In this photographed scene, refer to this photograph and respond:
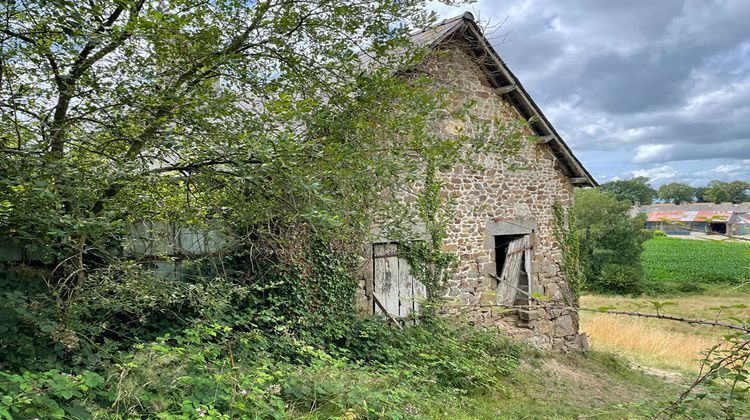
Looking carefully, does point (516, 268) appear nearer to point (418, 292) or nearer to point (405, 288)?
point (418, 292)

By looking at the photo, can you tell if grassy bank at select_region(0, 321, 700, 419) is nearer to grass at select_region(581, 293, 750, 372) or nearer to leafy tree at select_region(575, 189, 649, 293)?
grass at select_region(581, 293, 750, 372)

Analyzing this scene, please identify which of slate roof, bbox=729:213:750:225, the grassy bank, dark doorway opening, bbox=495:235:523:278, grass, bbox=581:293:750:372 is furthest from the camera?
grass, bbox=581:293:750:372

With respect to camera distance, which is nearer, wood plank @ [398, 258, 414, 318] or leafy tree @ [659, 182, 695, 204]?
wood plank @ [398, 258, 414, 318]

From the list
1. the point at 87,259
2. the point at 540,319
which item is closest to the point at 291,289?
the point at 87,259

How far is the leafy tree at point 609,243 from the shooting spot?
26156 mm

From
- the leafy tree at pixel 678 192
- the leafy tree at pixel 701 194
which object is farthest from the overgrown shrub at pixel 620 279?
the leafy tree at pixel 678 192

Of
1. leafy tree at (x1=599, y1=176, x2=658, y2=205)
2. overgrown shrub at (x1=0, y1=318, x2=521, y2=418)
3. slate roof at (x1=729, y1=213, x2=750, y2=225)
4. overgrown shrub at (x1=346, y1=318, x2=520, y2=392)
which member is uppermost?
leafy tree at (x1=599, y1=176, x2=658, y2=205)

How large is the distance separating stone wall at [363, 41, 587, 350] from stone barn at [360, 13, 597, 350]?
0.06ft

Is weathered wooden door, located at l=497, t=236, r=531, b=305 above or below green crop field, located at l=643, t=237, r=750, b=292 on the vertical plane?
above

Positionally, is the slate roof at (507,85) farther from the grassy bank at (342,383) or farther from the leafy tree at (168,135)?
the grassy bank at (342,383)

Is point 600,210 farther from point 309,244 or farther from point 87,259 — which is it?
point 87,259

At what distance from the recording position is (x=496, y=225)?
29.4ft

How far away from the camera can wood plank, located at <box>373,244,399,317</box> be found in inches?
292

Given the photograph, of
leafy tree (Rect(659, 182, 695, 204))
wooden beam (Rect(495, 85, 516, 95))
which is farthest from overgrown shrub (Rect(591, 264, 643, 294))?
leafy tree (Rect(659, 182, 695, 204))
